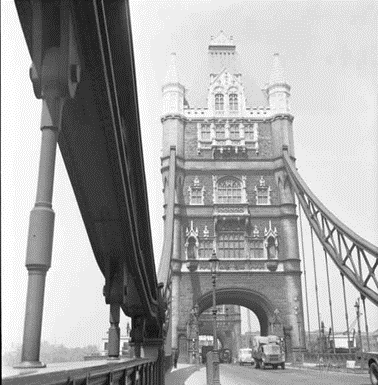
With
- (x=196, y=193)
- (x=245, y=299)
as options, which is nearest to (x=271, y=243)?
(x=245, y=299)

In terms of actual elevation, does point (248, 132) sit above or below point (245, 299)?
above

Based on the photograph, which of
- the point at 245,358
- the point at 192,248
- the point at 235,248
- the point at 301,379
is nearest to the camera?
the point at 301,379

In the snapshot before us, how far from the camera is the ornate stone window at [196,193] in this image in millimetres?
39025

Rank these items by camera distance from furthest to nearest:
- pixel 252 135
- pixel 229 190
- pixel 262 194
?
pixel 252 135, pixel 229 190, pixel 262 194

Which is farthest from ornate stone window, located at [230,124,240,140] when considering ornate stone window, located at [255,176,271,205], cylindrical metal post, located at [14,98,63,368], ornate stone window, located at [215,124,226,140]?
cylindrical metal post, located at [14,98,63,368]

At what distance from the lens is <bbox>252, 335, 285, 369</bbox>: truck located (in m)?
29.8

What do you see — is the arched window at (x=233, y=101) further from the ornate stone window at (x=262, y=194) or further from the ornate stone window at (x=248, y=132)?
the ornate stone window at (x=262, y=194)

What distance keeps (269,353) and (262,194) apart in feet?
41.9

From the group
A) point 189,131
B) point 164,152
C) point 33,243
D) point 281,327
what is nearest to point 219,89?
point 189,131

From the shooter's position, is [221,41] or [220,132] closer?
[220,132]

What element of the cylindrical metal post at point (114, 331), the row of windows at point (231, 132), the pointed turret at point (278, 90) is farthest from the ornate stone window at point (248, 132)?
the cylindrical metal post at point (114, 331)

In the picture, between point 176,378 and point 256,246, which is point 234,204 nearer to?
point 256,246

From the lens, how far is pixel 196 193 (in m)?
39.3

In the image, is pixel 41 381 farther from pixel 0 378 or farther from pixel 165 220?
pixel 165 220
